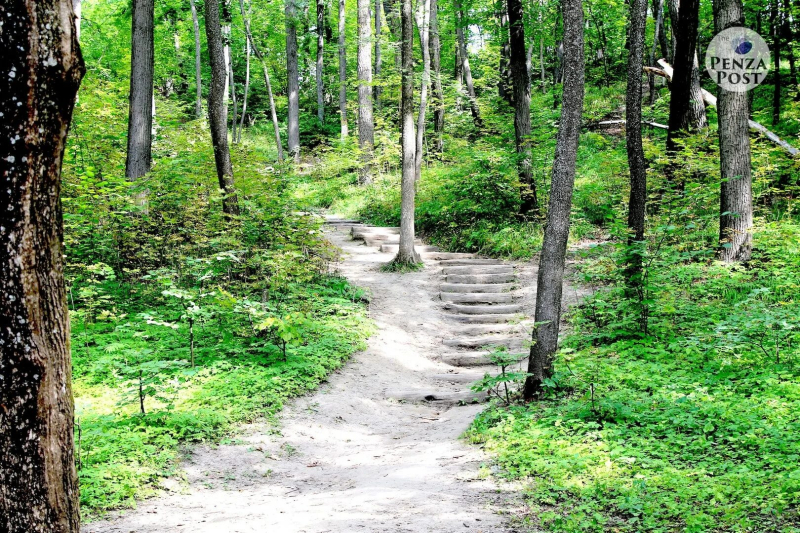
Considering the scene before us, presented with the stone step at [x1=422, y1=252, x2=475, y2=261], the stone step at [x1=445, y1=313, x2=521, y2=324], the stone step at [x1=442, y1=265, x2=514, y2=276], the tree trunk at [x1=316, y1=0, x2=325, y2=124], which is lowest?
the stone step at [x1=445, y1=313, x2=521, y2=324]

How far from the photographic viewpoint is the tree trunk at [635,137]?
809 centimetres

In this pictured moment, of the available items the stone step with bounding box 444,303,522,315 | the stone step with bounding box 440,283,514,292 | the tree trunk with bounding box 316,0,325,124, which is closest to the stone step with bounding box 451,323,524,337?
the stone step with bounding box 444,303,522,315

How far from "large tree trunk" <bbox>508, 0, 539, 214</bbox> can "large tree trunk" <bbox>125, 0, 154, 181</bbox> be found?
8.26 metres

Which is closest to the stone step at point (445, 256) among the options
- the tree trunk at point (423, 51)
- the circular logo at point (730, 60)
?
the tree trunk at point (423, 51)

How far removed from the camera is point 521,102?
46.4ft

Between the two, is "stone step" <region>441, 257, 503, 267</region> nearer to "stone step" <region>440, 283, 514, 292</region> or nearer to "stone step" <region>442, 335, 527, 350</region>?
"stone step" <region>440, 283, 514, 292</region>

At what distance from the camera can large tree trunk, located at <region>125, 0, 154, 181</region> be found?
11.3m

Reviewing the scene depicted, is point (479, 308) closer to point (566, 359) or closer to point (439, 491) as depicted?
point (566, 359)

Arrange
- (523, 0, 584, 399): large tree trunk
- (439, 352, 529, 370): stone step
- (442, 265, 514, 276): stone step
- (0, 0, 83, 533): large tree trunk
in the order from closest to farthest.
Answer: (0, 0, 83, 533): large tree trunk < (523, 0, 584, 399): large tree trunk < (439, 352, 529, 370): stone step < (442, 265, 514, 276): stone step

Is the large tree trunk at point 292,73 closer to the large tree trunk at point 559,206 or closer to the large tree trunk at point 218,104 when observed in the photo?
the large tree trunk at point 218,104

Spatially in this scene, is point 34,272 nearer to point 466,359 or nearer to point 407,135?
point 466,359

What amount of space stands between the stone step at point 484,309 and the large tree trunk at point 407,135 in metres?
2.15

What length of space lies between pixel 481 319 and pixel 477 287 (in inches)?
48.1

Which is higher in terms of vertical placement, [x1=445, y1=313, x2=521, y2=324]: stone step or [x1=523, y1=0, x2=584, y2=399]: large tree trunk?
[x1=523, y1=0, x2=584, y2=399]: large tree trunk
